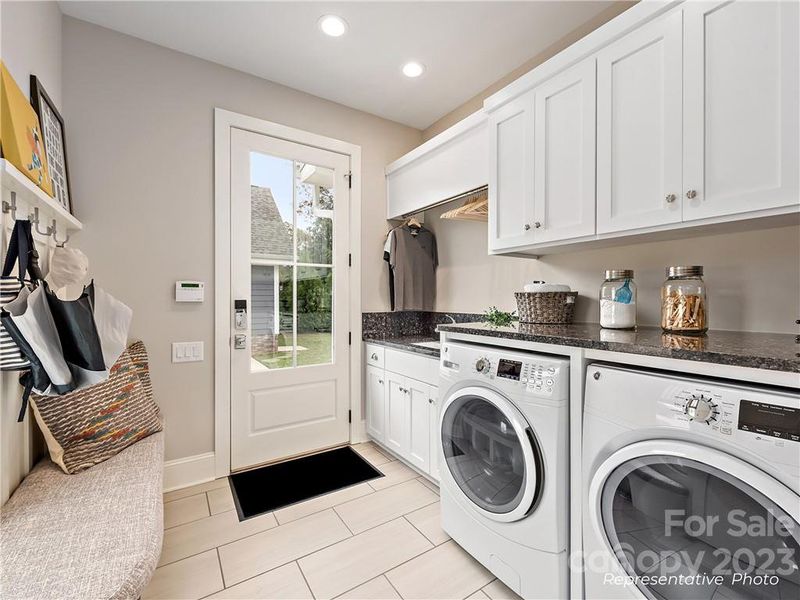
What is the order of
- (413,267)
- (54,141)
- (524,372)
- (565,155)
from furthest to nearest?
(413,267)
(54,141)
(565,155)
(524,372)

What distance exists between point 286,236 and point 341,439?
1.64 m

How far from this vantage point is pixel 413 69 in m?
2.43

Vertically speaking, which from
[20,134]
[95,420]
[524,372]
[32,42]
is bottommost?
[95,420]

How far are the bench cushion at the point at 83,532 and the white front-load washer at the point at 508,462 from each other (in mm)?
1189

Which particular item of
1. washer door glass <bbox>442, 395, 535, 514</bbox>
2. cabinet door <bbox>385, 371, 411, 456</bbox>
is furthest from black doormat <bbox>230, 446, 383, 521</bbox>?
washer door glass <bbox>442, 395, 535, 514</bbox>

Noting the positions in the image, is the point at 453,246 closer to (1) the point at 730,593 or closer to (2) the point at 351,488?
(2) the point at 351,488

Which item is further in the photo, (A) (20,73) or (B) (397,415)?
(B) (397,415)

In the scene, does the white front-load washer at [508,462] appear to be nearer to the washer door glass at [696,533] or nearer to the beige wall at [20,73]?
the washer door glass at [696,533]

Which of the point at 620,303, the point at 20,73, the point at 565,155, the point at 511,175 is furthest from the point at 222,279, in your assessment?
the point at 620,303

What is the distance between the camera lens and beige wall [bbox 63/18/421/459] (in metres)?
2.04

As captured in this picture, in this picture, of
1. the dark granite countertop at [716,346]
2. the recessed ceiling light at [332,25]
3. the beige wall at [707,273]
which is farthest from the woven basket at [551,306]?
the recessed ceiling light at [332,25]

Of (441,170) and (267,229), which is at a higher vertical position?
(441,170)

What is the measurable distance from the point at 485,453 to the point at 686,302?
1.02 m

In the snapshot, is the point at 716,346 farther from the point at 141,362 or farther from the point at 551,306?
the point at 141,362
